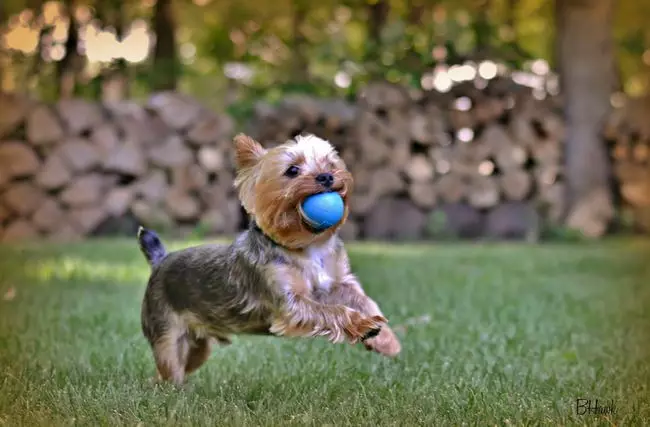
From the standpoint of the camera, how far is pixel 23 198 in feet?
32.7

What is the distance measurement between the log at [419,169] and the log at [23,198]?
419 cm

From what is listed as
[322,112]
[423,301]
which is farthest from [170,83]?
[423,301]

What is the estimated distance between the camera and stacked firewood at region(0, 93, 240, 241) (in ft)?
32.7

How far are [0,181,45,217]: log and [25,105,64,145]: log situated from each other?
491 mm

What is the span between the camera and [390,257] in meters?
8.23

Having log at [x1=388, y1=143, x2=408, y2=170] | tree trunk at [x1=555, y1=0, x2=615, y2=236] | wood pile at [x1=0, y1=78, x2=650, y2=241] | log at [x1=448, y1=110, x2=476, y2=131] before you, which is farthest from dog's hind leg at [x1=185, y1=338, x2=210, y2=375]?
tree trunk at [x1=555, y1=0, x2=615, y2=236]

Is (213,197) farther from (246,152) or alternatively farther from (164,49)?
(246,152)

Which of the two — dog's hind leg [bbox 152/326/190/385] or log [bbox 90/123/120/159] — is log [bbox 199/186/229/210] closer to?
log [bbox 90/123/120/159]

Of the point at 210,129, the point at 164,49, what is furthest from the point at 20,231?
the point at 164,49

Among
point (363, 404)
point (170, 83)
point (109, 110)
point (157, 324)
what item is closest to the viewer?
point (363, 404)

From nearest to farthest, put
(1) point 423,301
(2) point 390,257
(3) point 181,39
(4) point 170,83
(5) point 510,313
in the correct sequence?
(5) point 510,313 < (1) point 423,301 < (2) point 390,257 < (4) point 170,83 < (3) point 181,39

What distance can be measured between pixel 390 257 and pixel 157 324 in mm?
5081

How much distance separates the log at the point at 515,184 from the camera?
11.1m

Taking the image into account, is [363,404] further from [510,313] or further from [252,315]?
[510,313]
